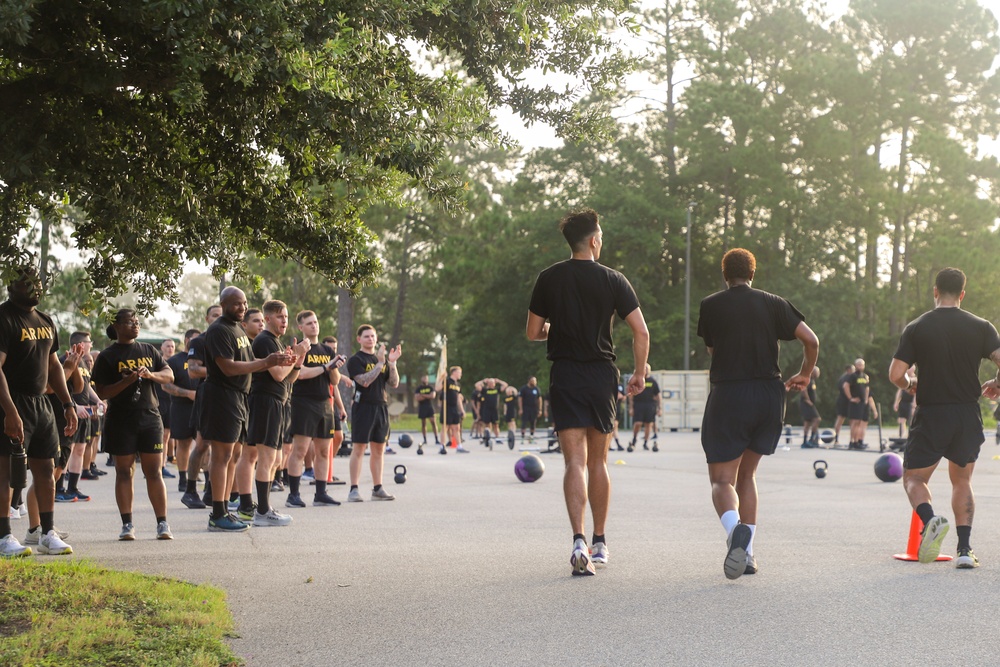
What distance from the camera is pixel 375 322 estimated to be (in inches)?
2557

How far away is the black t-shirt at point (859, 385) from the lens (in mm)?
25688

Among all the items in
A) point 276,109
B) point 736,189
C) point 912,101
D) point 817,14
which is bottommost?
point 276,109

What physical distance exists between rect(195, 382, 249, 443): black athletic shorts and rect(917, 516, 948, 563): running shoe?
203 inches

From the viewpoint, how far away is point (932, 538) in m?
7.45

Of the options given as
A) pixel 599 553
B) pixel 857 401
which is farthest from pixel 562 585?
pixel 857 401

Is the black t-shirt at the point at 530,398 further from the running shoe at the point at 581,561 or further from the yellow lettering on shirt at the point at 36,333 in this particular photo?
the running shoe at the point at 581,561

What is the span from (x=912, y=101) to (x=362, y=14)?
4693cm

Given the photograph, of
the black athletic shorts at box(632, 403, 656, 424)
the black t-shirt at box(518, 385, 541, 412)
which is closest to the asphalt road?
the black athletic shorts at box(632, 403, 656, 424)

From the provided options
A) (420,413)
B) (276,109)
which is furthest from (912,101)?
(276,109)

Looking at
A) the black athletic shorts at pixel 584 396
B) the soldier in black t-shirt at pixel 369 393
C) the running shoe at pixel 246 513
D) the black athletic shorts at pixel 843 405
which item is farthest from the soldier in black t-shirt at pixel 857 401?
the black athletic shorts at pixel 584 396

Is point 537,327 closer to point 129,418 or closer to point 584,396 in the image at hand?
point 584,396

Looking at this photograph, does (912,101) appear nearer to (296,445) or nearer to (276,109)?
(296,445)

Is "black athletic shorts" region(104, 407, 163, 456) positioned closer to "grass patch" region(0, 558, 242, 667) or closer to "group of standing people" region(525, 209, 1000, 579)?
"grass patch" region(0, 558, 242, 667)

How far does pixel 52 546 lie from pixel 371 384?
4670 mm
